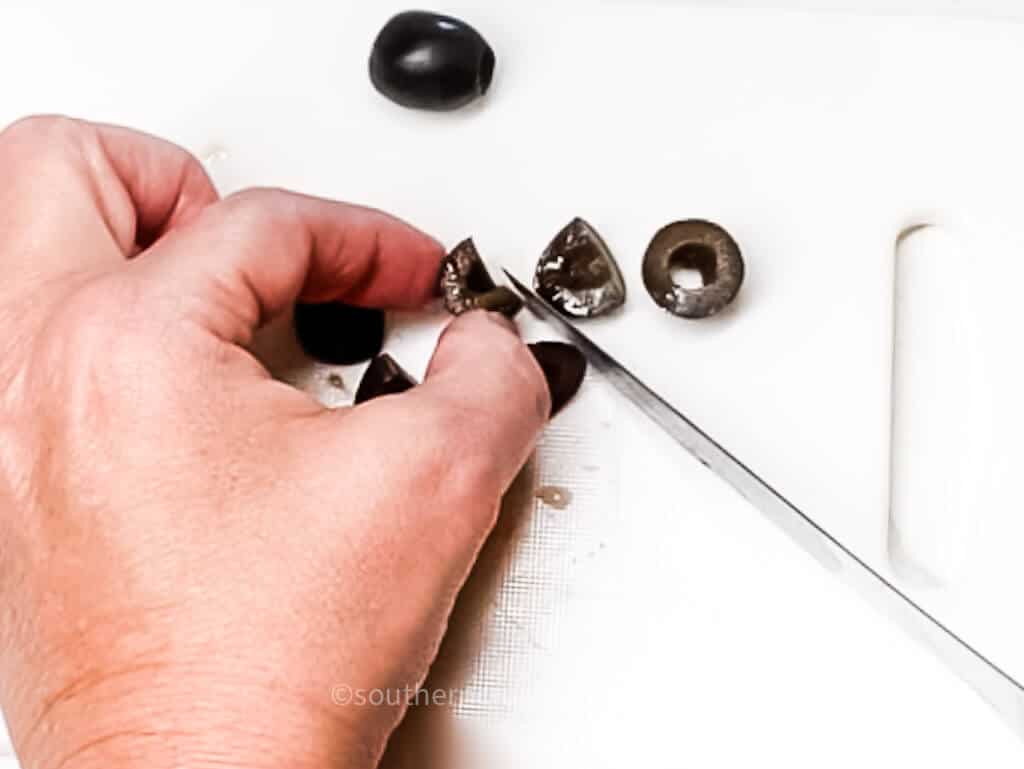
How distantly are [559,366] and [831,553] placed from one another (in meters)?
0.23

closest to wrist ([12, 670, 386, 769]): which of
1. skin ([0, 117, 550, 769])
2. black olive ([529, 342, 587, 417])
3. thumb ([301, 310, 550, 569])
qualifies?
skin ([0, 117, 550, 769])

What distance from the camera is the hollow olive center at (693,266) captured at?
113 centimetres

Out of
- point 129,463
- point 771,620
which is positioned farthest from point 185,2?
point 771,620

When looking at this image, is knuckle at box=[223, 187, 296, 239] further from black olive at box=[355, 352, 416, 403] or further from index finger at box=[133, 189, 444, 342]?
black olive at box=[355, 352, 416, 403]

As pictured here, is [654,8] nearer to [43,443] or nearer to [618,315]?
[618,315]

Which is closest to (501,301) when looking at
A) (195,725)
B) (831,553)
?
(831,553)

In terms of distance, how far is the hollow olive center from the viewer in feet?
3.70

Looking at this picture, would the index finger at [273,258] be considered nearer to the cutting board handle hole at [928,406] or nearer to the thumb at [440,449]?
the thumb at [440,449]

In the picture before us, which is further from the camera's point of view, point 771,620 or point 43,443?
point 771,620

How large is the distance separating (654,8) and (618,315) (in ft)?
0.81

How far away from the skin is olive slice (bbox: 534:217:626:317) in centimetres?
17

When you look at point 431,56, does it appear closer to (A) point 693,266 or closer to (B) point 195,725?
(A) point 693,266

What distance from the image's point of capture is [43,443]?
0.90 meters

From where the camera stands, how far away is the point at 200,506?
0.87m
